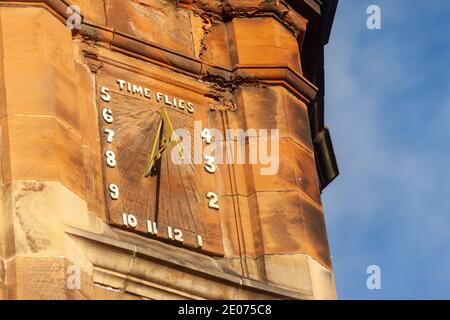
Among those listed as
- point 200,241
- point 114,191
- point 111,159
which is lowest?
point 200,241

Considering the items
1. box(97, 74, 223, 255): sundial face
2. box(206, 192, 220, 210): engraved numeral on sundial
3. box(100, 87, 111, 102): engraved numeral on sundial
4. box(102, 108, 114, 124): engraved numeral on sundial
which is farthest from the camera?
box(206, 192, 220, 210): engraved numeral on sundial

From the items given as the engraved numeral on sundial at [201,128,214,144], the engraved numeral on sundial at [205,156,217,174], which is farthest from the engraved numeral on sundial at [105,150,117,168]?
the engraved numeral on sundial at [201,128,214,144]

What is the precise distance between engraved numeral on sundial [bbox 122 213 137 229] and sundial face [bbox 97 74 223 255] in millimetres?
12

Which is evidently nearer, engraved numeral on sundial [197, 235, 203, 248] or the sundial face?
the sundial face

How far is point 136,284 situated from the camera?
23.8 meters

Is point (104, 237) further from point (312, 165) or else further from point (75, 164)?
point (312, 165)

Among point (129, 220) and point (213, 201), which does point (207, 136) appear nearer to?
point (213, 201)

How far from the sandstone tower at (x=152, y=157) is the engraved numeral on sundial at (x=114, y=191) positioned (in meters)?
0.02

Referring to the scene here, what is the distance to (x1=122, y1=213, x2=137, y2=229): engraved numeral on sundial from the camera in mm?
24359

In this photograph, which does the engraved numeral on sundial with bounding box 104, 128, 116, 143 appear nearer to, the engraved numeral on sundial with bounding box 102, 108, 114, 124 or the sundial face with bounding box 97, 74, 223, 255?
the sundial face with bounding box 97, 74, 223, 255

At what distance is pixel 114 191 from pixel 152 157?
27.3 inches

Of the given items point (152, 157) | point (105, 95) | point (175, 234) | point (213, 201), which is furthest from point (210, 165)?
point (105, 95)

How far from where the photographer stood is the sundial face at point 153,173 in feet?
80.8

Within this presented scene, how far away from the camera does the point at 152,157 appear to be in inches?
982
